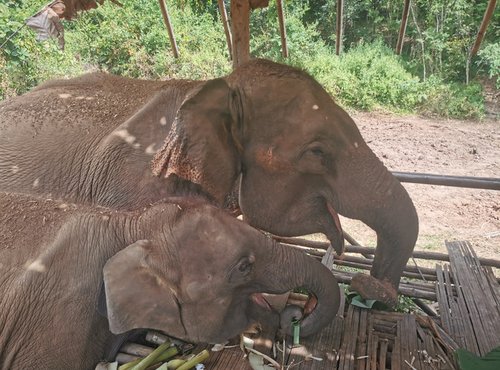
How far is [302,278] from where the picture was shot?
199 cm

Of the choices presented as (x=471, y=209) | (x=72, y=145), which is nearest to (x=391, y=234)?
(x=72, y=145)

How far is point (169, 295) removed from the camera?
1.74 metres

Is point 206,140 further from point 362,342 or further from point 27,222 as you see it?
point 362,342

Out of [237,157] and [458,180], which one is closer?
[237,157]

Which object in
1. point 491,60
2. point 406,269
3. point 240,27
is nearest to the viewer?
point 406,269

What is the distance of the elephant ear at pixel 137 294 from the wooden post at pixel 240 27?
7.61 feet

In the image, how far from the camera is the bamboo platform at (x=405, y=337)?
2156mm

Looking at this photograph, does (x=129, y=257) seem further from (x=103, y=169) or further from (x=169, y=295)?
(x=103, y=169)

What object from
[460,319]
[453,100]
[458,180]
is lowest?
[453,100]

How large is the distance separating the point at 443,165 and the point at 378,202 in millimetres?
5817

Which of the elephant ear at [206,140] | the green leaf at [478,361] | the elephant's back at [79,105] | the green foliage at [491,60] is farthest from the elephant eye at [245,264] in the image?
the green foliage at [491,60]

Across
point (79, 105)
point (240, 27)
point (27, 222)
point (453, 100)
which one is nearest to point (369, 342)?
point (27, 222)

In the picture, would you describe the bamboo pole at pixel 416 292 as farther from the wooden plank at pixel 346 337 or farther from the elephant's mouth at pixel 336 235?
the elephant's mouth at pixel 336 235

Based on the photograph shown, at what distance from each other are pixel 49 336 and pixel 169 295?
502 mm
